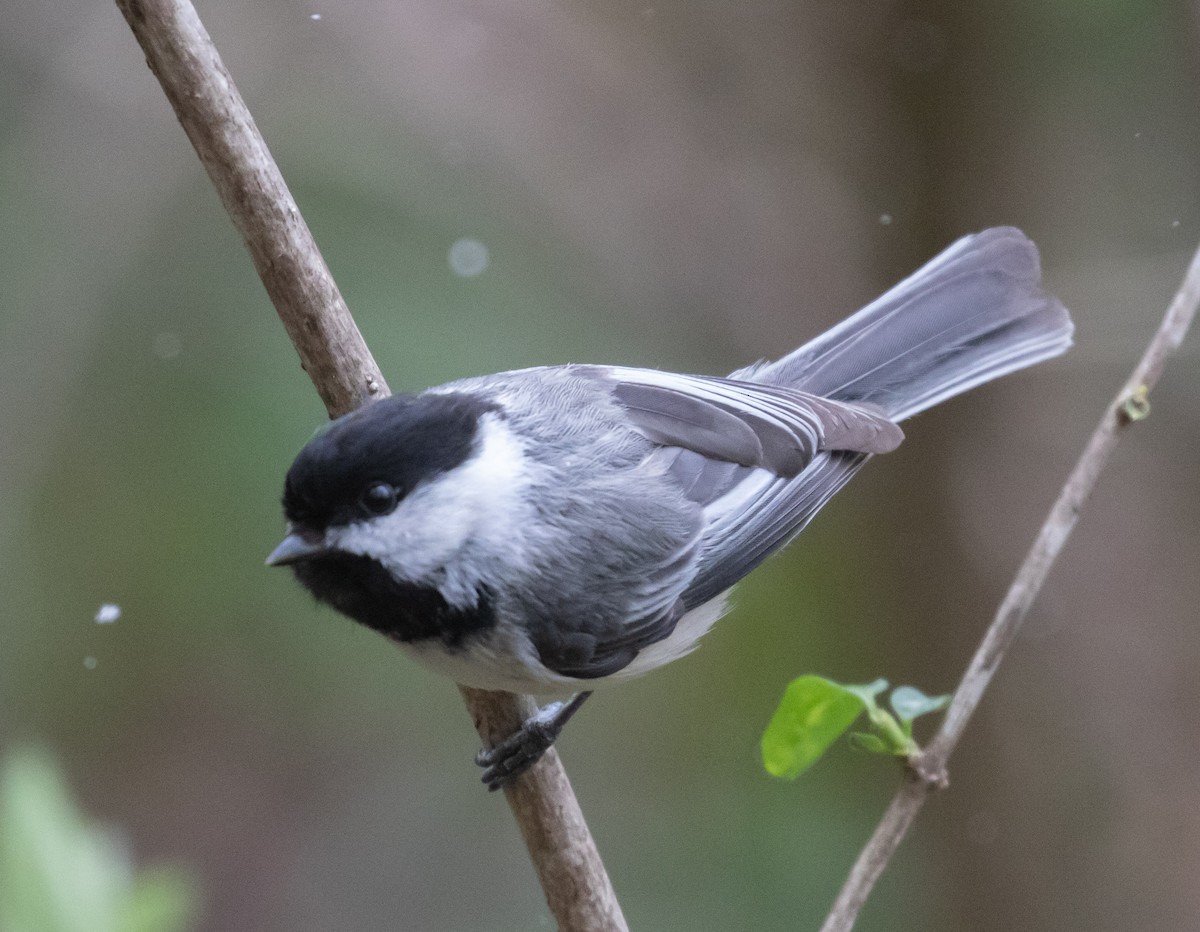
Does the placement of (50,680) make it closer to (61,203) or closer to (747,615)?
(61,203)

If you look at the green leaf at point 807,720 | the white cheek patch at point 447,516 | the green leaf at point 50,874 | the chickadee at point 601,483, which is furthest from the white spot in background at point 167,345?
the green leaf at point 50,874

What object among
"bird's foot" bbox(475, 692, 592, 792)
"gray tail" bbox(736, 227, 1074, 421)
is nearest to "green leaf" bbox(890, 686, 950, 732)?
"bird's foot" bbox(475, 692, 592, 792)

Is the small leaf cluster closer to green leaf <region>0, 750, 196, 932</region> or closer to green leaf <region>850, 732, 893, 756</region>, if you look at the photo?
green leaf <region>850, 732, 893, 756</region>

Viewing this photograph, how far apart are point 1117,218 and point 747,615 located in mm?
1205

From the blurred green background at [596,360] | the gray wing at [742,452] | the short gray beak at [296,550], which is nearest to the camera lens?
the short gray beak at [296,550]

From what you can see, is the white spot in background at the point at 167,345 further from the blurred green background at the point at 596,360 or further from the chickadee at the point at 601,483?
the chickadee at the point at 601,483

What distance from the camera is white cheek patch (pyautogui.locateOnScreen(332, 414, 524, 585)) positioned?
110 cm

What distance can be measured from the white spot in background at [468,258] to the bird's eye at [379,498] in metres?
1.51

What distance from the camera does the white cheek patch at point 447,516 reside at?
43.5 inches

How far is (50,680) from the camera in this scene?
2.46m

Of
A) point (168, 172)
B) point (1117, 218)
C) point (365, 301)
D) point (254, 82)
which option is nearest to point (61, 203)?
point (168, 172)

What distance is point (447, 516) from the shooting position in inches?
44.8

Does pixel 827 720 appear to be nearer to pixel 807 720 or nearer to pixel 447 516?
pixel 807 720

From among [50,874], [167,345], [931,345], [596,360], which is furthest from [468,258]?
[50,874]
